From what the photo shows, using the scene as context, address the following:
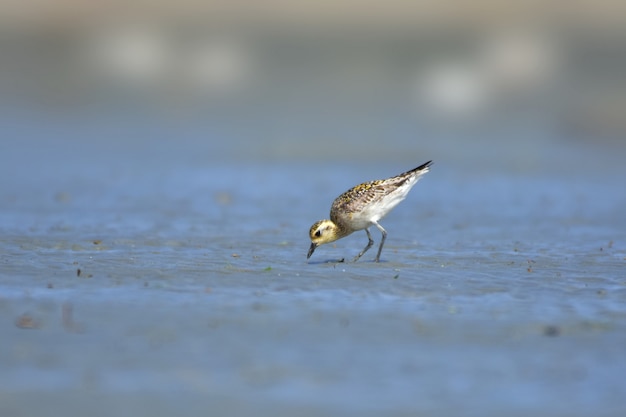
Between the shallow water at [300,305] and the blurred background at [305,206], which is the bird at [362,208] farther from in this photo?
the blurred background at [305,206]

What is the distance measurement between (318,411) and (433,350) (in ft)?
4.94

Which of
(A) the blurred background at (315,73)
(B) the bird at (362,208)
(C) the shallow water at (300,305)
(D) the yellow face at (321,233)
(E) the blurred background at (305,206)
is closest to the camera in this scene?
(C) the shallow water at (300,305)

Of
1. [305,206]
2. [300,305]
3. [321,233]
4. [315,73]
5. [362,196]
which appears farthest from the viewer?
[315,73]

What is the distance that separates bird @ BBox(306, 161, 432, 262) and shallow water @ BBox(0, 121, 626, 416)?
0.30 meters

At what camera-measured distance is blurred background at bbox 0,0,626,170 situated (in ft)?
82.5

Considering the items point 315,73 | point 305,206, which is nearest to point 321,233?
point 305,206

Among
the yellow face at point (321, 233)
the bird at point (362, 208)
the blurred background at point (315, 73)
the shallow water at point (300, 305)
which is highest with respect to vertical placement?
the blurred background at point (315, 73)

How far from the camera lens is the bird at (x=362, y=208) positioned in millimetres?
12031

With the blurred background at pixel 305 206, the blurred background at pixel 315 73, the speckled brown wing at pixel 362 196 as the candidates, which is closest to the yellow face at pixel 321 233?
the speckled brown wing at pixel 362 196

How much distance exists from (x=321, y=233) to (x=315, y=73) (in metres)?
17.0

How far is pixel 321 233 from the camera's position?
1195 cm

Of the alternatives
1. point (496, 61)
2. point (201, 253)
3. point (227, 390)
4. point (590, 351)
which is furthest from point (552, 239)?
point (496, 61)

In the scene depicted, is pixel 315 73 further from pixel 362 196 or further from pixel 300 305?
pixel 300 305

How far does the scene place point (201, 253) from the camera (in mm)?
12016
